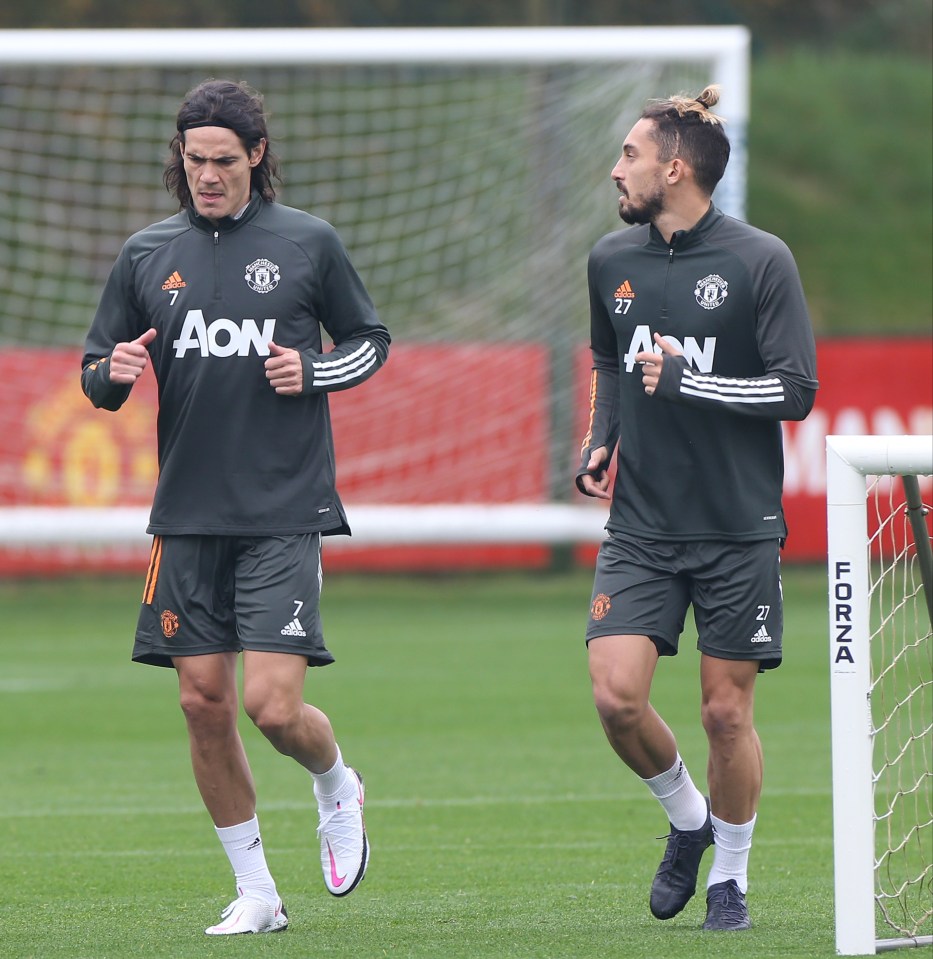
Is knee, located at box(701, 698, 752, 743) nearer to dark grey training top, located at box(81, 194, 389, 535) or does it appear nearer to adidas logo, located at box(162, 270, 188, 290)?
dark grey training top, located at box(81, 194, 389, 535)

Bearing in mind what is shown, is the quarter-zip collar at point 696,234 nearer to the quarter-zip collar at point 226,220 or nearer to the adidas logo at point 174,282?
the quarter-zip collar at point 226,220

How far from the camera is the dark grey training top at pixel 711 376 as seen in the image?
5.07 m

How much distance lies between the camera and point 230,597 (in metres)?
5.32

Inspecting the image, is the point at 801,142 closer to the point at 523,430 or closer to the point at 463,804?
the point at 523,430

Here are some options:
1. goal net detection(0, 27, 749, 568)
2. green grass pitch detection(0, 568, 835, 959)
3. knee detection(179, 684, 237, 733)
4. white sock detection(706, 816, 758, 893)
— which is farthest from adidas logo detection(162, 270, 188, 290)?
goal net detection(0, 27, 749, 568)

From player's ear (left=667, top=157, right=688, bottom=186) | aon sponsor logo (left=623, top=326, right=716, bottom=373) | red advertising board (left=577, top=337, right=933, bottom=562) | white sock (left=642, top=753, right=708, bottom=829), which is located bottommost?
red advertising board (left=577, top=337, right=933, bottom=562)

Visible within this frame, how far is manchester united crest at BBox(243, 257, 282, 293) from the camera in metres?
5.29

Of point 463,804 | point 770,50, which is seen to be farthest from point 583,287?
point 770,50

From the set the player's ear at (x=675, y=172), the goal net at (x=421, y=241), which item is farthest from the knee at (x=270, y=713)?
the goal net at (x=421, y=241)

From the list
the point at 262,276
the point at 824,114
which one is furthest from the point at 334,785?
the point at 824,114

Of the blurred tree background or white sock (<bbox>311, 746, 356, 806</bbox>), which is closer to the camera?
white sock (<bbox>311, 746, 356, 806</bbox>)

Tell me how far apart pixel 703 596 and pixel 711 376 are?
65 centimetres

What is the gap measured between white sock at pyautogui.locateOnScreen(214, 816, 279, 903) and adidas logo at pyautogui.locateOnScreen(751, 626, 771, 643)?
1519 mm

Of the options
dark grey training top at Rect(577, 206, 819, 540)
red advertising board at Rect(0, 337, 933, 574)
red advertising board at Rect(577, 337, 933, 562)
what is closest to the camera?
dark grey training top at Rect(577, 206, 819, 540)
